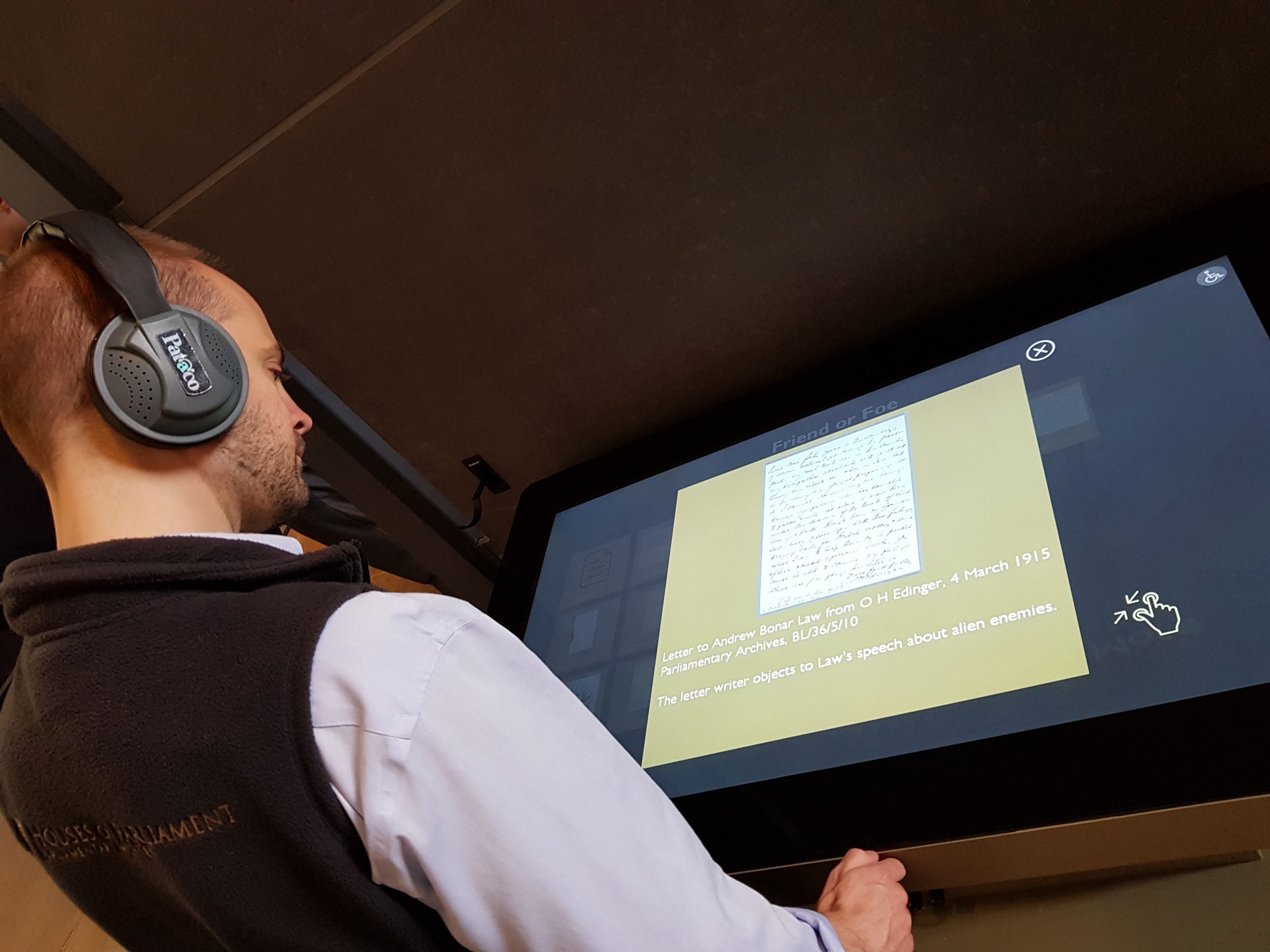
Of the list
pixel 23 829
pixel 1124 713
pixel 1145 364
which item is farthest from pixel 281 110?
pixel 1124 713

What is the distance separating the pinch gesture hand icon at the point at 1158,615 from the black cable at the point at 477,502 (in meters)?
1.12

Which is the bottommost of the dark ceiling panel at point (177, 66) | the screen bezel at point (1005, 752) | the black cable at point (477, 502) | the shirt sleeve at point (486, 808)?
the screen bezel at point (1005, 752)

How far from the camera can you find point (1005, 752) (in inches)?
33.6

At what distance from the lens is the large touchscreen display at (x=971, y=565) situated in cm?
85

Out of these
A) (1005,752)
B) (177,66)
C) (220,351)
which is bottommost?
(1005,752)

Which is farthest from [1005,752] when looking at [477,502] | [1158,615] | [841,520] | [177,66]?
[177,66]

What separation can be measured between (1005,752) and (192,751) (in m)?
0.68

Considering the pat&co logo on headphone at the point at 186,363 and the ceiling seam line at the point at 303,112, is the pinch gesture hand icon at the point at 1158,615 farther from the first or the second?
the ceiling seam line at the point at 303,112

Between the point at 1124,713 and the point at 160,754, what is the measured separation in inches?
30.2

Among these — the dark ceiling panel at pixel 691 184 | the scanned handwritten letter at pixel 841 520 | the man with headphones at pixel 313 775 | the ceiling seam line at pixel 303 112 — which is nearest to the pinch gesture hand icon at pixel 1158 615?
the scanned handwritten letter at pixel 841 520

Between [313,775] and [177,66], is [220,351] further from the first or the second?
[177,66]

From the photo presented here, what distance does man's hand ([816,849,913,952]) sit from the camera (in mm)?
754

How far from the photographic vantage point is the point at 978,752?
0.87 m

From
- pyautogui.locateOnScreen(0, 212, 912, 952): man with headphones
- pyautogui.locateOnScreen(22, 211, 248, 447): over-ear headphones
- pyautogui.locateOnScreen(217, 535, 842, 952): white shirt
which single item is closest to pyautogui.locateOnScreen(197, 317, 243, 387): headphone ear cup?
pyautogui.locateOnScreen(22, 211, 248, 447): over-ear headphones
